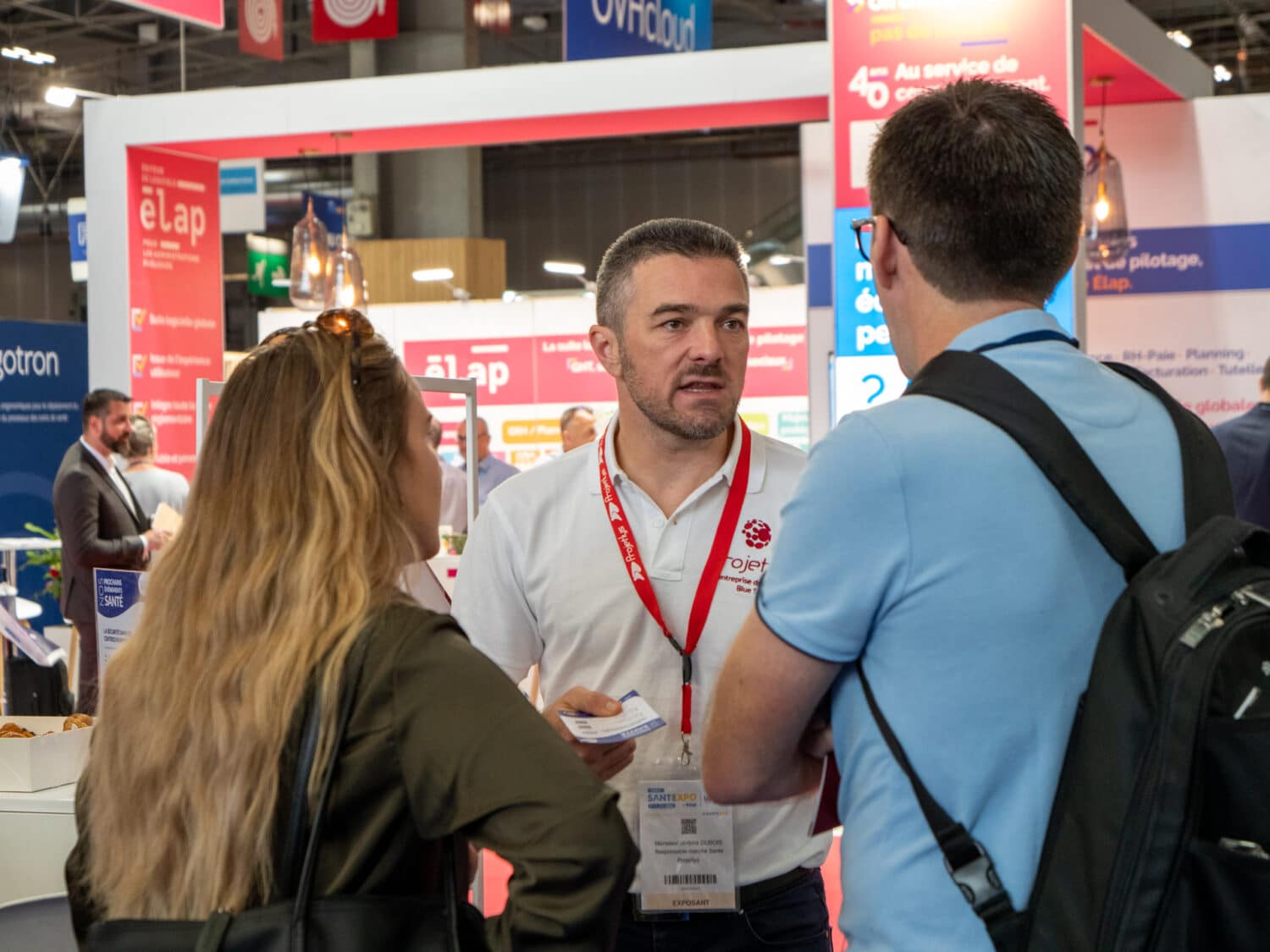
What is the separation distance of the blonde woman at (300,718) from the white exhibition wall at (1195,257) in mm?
5609

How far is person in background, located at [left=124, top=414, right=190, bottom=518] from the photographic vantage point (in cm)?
705

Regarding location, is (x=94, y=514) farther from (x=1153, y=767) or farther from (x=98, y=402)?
(x=1153, y=767)

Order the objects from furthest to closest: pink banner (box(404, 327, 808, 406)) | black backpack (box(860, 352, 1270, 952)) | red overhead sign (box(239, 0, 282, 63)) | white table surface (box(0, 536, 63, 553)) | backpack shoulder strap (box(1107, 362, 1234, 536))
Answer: pink banner (box(404, 327, 808, 406))
red overhead sign (box(239, 0, 282, 63))
white table surface (box(0, 536, 63, 553))
backpack shoulder strap (box(1107, 362, 1234, 536))
black backpack (box(860, 352, 1270, 952))

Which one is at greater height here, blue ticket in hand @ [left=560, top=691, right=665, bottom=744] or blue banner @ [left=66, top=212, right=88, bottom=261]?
blue banner @ [left=66, top=212, right=88, bottom=261]

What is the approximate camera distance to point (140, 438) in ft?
23.0

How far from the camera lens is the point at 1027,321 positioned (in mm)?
1227

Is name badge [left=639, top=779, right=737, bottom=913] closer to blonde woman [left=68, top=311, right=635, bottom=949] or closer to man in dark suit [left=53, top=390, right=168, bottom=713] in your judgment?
blonde woman [left=68, top=311, right=635, bottom=949]

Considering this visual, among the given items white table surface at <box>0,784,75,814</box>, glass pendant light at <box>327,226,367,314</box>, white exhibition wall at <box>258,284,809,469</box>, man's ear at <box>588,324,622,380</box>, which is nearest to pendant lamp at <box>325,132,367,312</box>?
glass pendant light at <box>327,226,367,314</box>

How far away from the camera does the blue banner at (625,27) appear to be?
6.72 meters

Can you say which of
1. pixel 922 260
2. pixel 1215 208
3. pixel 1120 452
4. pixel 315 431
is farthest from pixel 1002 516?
pixel 1215 208

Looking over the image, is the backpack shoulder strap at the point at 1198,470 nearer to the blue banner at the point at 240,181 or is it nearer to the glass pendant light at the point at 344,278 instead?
the glass pendant light at the point at 344,278

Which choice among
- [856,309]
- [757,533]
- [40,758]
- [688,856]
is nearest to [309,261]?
[856,309]

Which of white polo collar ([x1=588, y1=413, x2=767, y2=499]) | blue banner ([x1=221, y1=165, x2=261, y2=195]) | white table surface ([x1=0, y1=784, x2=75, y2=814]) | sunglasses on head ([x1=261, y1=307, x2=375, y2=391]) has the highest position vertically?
blue banner ([x1=221, y1=165, x2=261, y2=195])

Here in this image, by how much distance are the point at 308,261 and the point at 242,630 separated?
246 inches
